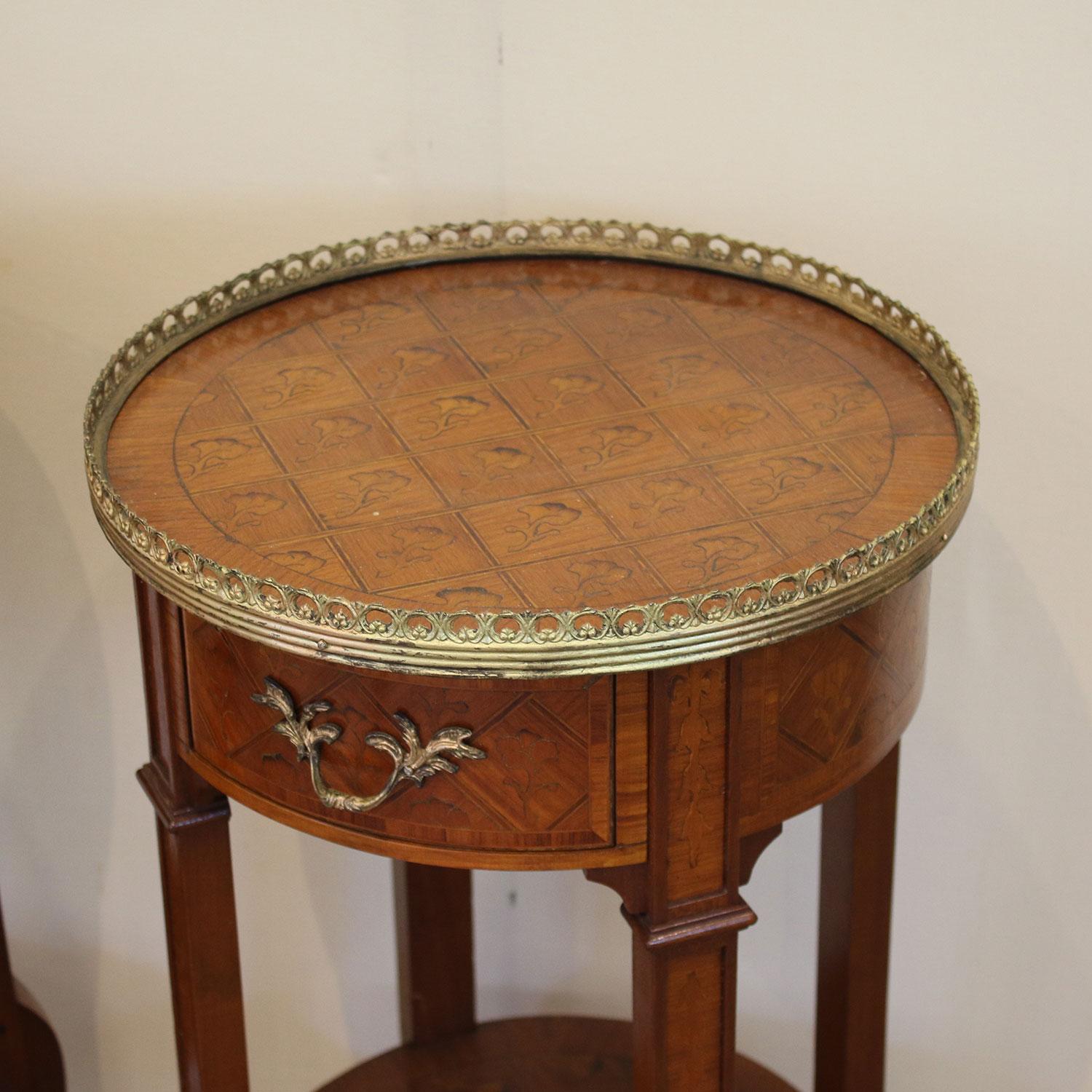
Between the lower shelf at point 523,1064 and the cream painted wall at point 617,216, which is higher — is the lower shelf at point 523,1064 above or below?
below

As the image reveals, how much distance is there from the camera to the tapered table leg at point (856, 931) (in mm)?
1479

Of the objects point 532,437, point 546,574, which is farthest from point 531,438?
point 546,574

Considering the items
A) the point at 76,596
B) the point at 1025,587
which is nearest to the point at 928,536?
the point at 1025,587

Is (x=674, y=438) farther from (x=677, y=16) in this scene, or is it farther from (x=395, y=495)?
(x=677, y=16)

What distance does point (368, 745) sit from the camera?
1116 millimetres

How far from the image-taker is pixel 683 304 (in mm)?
1476

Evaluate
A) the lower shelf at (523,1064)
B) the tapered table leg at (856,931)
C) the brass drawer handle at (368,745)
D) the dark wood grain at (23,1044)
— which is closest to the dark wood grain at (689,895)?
the brass drawer handle at (368,745)

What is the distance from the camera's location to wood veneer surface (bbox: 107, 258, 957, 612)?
1.13m

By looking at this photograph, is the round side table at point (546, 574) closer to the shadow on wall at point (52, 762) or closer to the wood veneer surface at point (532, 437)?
the wood veneer surface at point (532, 437)

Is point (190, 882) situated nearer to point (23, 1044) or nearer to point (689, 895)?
point (689, 895)

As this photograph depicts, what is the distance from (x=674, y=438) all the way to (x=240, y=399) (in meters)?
0.35

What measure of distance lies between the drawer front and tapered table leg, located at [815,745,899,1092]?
43 cm

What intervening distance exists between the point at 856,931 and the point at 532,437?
58 cm

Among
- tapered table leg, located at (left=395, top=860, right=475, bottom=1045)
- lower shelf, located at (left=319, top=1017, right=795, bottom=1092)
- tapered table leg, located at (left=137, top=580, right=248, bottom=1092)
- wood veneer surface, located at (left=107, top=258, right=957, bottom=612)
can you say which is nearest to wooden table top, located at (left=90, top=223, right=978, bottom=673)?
wood veneer surface, located at (left=107, top=258, right=957, bottom=612)
